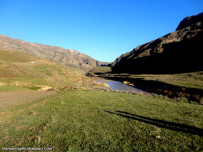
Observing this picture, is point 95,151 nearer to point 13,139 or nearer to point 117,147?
point 117,147

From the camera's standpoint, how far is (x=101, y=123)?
29.1 ft

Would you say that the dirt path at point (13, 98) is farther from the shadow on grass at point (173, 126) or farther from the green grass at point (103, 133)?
the shadow on grass at point (173, 126)

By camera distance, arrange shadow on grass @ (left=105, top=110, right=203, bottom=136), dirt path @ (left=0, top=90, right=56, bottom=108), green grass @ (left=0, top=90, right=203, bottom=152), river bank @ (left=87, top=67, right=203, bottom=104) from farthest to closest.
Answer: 1. river bank @ (left=87, top=67, right=203, bottom=104)
2. dirt path @ (left=0, top=90, right=56, bottom=108)
3. shadow on grass @ (left=105, top=110, right=203, bottom=136)
4. green grass @ (left=0, top=90, right=203, bottom=152)

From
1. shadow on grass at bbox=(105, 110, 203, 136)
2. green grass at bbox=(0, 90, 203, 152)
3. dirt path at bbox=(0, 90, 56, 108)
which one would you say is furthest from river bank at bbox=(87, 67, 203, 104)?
dirt path at bbox=(0, 90, 56, 108)

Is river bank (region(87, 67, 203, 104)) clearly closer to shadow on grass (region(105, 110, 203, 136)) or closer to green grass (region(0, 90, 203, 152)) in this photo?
shadow on grass (region(105, 110, 203, 136))

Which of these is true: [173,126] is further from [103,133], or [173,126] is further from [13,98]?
[13,98]

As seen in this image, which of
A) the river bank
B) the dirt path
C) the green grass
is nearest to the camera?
the green grass

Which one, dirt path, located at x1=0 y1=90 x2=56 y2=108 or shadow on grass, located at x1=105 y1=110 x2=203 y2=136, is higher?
dirt path, located at x1=0 y1=90 x2=56 y2=108

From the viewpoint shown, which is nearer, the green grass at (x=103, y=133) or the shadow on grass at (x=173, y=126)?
the green grass at (x=103, y=133)

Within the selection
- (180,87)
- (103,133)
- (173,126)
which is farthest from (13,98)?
(180,87)

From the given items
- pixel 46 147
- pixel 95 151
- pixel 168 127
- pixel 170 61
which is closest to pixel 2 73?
pixel 46 147

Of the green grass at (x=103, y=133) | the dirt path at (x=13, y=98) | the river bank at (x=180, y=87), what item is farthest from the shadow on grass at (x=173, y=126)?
the dirt path at (x=13, y=98)

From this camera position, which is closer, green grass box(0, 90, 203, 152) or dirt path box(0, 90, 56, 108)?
green grass box(0, 90, 203, 152)

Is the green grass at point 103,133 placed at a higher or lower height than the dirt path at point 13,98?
lower
